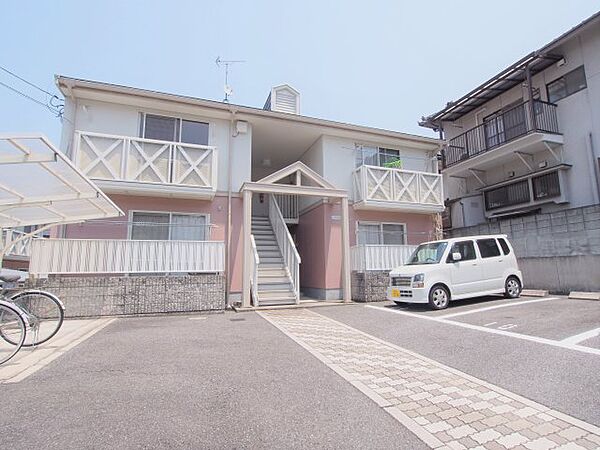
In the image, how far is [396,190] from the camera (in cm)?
1143

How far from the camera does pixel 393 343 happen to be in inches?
202

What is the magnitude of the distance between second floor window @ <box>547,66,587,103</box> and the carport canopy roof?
596 inches

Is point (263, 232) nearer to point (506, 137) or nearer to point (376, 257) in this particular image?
point (376, 257)

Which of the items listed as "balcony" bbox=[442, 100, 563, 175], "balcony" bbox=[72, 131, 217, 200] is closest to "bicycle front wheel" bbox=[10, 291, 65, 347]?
Result: "balcony" bbox=[72, 131, 217, 200]

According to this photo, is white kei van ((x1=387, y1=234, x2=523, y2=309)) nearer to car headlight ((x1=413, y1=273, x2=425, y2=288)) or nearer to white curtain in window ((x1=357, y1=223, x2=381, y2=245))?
car headlight ((x1=413, y1=273, x2=425, y2=288))

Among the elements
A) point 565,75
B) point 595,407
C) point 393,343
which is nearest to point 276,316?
point 393,343

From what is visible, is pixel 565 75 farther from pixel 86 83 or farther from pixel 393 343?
pixel 86 83

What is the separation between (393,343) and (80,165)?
27.8 ft

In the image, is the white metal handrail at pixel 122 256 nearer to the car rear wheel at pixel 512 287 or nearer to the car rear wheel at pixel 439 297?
the car rear wheel at pixel 439 297

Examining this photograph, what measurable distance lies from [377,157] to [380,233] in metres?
2.88

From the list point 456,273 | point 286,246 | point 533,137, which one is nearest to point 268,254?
point 286,246

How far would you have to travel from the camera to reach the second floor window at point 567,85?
451 inches

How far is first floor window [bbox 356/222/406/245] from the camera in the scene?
38.2 feet

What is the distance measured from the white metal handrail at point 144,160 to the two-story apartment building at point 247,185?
3 centimetres
